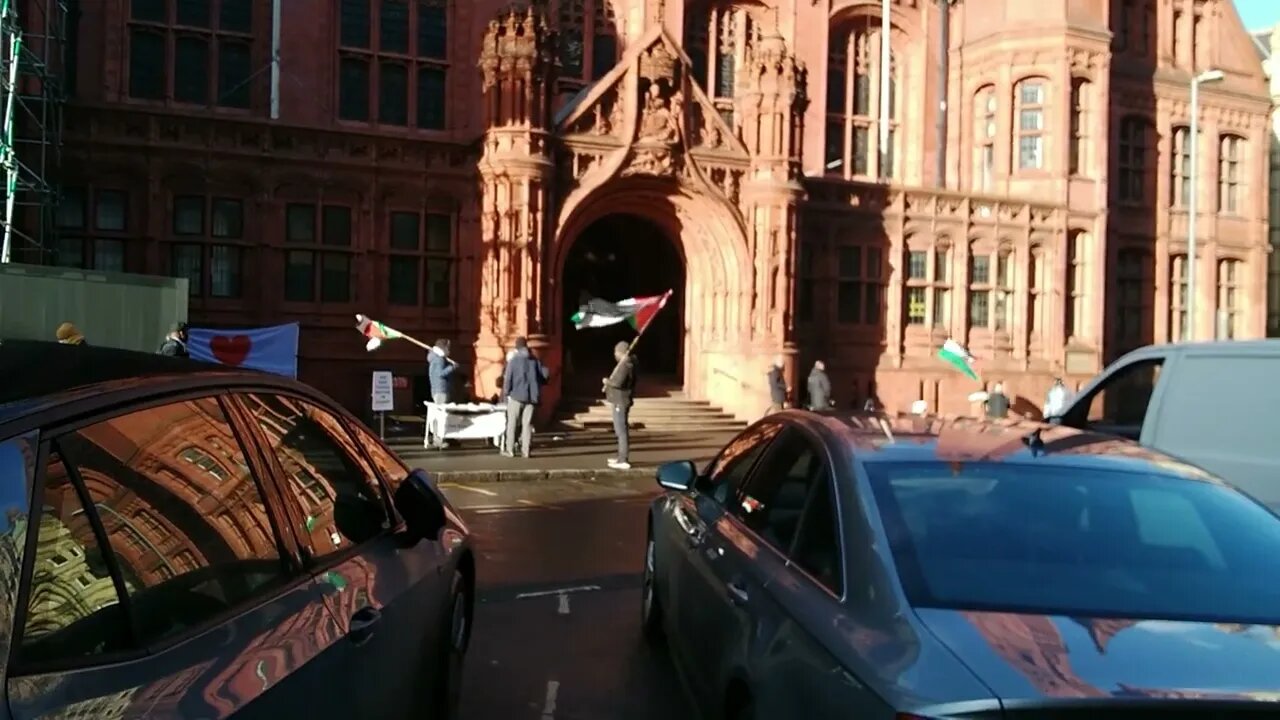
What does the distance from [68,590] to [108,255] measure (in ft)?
62.3

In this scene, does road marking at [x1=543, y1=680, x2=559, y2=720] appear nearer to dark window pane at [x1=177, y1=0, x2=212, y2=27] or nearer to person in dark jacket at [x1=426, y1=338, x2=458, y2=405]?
person in dark jacket at [x1=426, y1=338, x2=458, y2=405]

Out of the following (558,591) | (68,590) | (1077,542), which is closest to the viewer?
(68,590)

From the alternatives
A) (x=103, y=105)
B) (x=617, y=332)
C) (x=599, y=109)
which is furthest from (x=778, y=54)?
(x=103, y=105)

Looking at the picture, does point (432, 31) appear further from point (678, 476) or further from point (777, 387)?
point (678, 476)

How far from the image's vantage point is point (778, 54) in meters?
21.8

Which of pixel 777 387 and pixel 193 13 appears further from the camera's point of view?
pixel 193 13

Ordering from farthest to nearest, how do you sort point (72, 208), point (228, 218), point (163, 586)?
point (228, 218) → point (72, 208) → point (163, 586)

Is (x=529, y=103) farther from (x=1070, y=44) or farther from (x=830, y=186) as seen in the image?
(x=1070, y=44)

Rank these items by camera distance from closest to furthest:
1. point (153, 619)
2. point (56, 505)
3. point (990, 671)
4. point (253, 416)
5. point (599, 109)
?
point (56, 505) → point (153, 619) → point (990, 671) → point (253, 416) → point (599, 109)

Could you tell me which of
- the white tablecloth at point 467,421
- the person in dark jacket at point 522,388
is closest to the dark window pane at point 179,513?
the person in dark jacket at point 522,388

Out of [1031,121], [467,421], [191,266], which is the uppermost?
[1031,121]

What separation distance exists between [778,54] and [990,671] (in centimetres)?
2069

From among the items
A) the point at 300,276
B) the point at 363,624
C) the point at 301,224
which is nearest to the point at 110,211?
the point at 301,224

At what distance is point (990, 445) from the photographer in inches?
152
